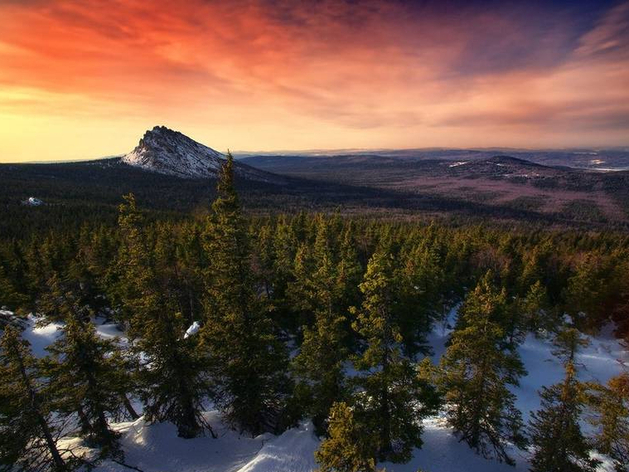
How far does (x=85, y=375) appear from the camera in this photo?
16.2m

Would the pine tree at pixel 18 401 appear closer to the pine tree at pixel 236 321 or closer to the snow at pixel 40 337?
the pine tree at pixel 236 321

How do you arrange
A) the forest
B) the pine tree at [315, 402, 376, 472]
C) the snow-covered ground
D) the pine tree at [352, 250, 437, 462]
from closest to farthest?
the pine tree at [315, 402, 376, 472], the forest, the pine tree at [352, 250, 437, 462], the snow-covered ground

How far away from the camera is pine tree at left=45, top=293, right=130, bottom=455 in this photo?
1530cm

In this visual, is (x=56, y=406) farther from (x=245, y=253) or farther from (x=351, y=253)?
(x=351, y=253)

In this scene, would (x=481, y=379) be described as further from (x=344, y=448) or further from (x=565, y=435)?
(x=344, y=448)

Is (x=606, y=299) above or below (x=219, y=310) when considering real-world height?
below

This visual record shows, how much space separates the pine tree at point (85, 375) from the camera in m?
15.3

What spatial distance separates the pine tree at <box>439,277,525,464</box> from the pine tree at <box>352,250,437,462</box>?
3048 mm

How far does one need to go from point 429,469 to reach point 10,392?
21.2 m

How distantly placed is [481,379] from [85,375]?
20565mm

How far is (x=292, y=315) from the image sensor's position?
35.4 m

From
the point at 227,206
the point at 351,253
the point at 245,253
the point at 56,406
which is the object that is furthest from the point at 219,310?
the point at 351,253

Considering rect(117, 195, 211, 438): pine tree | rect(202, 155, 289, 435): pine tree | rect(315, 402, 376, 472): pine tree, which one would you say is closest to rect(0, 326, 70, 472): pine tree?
rect(117, 195, 211, 438): pine tree

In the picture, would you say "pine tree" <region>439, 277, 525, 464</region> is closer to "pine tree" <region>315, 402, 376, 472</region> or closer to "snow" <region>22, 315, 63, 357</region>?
"pine tree" <region>315, 402, 376, 472</region>
